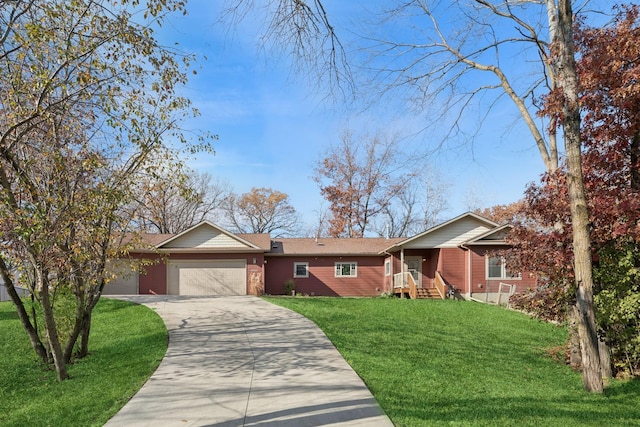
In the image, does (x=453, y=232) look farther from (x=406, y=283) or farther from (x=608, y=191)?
(x=608, y=191)

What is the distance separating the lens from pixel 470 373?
7.20 metres

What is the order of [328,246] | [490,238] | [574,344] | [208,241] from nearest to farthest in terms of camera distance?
1. [574,344]
2. [490,238]
3. [208,241]
4. [328,246]

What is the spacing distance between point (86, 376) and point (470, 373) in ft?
20.3

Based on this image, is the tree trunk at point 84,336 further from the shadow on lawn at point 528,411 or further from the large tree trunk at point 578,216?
the large tree trunk at point 578,216

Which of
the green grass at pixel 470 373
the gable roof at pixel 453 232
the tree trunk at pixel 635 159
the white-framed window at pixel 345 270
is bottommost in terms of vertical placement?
the green grass at pixel 470 373

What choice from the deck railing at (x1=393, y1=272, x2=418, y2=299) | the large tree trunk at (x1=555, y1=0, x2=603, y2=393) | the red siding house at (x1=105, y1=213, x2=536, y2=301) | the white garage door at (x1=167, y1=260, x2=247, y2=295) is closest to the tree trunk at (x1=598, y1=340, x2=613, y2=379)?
the large tree trunk at (x1=555, y1=0, x2=603, y2=393)

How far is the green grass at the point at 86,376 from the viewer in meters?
5.75

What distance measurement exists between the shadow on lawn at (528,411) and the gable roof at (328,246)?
18.9 m

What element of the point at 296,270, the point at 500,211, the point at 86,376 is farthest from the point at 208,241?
the point at 500,211

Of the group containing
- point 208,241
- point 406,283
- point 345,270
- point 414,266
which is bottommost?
point 406,283

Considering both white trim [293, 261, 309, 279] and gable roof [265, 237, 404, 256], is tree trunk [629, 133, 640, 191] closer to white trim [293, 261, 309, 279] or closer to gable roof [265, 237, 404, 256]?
gable roof [265, 237, 404, 256]

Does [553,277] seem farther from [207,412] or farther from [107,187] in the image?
[107,187]

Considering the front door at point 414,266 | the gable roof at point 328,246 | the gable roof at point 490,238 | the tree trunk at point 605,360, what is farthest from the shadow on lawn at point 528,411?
the gable roof at point 328,246

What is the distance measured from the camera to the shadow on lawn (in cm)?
512
